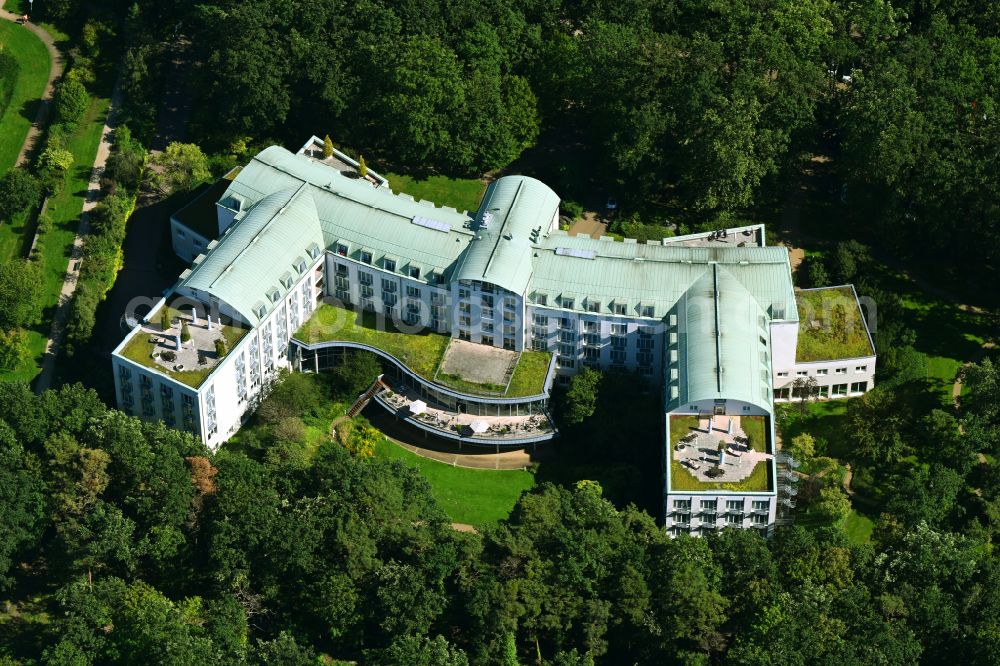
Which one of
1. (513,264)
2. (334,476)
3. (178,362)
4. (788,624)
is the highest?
(513,264)

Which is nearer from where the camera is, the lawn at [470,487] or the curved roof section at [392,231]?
the lawn at [470,487]

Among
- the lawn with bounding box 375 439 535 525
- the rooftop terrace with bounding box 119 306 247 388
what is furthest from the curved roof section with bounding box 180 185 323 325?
the lawn with bounding box 375 439 535 525

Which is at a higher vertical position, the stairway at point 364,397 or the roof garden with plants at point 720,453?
the stairway at point 364,397

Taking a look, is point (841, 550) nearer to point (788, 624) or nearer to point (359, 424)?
point (788, 624)

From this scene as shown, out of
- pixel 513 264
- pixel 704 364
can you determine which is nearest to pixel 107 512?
pixel 513 264

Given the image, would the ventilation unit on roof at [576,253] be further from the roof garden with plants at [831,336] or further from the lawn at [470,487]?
the roof garden with plants at [831,336]

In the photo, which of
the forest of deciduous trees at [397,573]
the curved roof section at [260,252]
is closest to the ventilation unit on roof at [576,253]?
the curved roof section at [260,252]

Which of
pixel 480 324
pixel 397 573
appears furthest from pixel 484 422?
pixel 397 573

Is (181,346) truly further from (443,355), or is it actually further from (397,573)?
(397,573)
